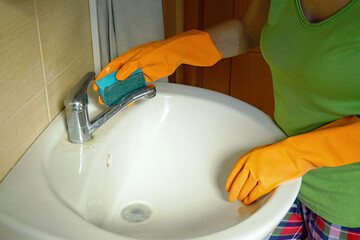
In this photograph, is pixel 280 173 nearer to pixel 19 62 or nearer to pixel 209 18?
pixel 19 62

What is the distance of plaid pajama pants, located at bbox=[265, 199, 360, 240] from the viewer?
84 centimetres

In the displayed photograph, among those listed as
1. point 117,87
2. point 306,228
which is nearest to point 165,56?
point 117,87

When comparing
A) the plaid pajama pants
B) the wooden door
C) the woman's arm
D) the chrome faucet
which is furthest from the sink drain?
the wooden door

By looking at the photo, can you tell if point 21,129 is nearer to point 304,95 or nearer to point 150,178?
point 150,178

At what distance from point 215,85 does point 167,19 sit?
474 millimetres

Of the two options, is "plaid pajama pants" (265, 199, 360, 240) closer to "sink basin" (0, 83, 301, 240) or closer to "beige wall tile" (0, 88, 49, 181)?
"sink basin" (0, 83, 301, 240)

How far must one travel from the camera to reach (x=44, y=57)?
2.42 ft

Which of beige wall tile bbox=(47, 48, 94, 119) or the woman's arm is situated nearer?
beige wall tile bbox=(47, 48, 94, 119)

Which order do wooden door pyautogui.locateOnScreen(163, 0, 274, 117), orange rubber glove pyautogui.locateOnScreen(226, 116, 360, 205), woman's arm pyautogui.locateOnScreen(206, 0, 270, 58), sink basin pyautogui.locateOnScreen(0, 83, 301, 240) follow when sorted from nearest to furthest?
sink basin pyautogui.locateOnScreen(0, 83, 301, 240), orange rubber glove pyautogui.locateOnScreen(226, 116, 360, 205), woman's arm pyautogui.locateOnScreen(206, 0, 270, 58), wooden door pyautogui.locateOnScreen(163, 0, 274, 117)

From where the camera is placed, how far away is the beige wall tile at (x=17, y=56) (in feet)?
1.99

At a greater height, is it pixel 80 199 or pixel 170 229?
pixel 80 199

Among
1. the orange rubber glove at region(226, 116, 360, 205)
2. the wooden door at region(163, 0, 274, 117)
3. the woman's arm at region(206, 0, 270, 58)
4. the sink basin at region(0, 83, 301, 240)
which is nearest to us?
the sink basin at region(0, 83, 301, 240)

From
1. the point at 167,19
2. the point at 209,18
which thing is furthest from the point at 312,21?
the point at 209,18

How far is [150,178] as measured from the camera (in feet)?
2.97
